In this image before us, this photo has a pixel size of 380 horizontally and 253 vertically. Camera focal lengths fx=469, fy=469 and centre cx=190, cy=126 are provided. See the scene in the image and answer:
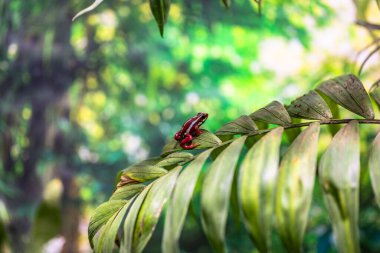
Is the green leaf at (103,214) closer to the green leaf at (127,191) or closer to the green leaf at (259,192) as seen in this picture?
the green leaf at (127,191)

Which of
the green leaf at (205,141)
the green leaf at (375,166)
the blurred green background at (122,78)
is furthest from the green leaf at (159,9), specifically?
the blurred green background at (122,78)

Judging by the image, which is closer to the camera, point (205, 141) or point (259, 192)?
point (259, 192)

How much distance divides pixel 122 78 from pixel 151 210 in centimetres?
246

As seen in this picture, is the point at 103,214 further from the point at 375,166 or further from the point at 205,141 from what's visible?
the point at 375,166

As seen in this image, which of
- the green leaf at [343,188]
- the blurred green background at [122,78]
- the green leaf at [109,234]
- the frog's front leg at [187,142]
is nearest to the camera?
the green leaf at [343,188]

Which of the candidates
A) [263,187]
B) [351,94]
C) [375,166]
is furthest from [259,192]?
[351,94]

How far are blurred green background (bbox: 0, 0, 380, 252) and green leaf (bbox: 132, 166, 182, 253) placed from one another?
2117 millimetres

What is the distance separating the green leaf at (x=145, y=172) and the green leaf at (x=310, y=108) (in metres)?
0.17

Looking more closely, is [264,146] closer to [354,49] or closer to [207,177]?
[207,177]

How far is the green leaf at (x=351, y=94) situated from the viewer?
21.0 inches

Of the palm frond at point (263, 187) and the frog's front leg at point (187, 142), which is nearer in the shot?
the palm frond at point (263, 187)

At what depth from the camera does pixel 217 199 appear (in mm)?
398

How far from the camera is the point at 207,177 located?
1.44 feet

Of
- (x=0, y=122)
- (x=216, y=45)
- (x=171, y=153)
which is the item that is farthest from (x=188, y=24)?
(x=171, y=153)
